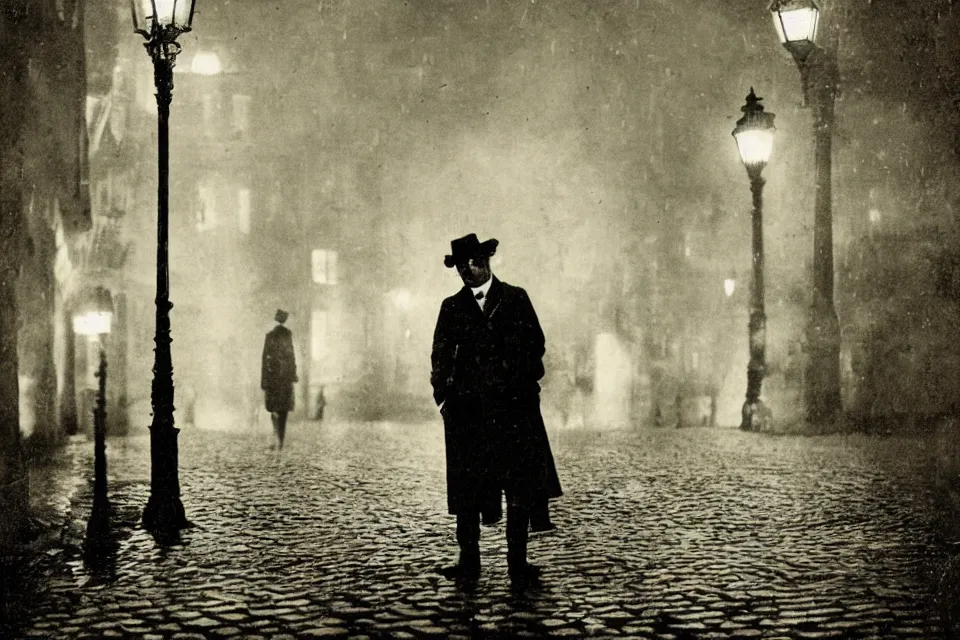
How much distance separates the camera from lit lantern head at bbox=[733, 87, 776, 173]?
16984mm

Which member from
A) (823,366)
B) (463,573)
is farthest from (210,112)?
(463,573)

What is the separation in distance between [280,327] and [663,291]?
38.8m

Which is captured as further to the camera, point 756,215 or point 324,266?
point 324,266

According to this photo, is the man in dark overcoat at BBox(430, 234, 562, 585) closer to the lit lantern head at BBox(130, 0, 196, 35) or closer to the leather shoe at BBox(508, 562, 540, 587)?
the leather shoe at BBox(508, 562, 540, 587)

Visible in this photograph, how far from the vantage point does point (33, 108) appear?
1566 centimetres

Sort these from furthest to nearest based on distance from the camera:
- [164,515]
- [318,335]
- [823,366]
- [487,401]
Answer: [318,335], [823,366], [164,515], [487,401]

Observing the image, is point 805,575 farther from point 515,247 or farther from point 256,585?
point 515,247

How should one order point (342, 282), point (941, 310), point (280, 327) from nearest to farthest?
point (280, 327) < point (941, 310) < point (342, 282)

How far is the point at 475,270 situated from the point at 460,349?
50 centimetres

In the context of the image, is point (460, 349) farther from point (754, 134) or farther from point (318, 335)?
point (318, 335)

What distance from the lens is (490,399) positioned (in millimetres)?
6777

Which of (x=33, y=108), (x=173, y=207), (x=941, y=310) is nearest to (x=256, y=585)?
(x=33, y=108)

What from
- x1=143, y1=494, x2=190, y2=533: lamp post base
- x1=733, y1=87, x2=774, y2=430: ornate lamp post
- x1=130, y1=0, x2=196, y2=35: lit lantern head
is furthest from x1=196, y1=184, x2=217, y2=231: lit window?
x1=143, y1=494, x2=190, y2=533: lamp post base

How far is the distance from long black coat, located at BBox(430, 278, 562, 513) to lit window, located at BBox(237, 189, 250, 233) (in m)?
45.9
